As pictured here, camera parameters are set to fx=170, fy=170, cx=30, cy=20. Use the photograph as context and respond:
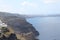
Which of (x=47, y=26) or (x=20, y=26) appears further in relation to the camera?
(x=47, y=26)

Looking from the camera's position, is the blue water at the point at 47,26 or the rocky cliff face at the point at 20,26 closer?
the rocky cliff face at the point at 20,26

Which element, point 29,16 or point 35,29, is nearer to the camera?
point 29,16

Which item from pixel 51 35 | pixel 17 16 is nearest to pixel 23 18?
pixel 17 16

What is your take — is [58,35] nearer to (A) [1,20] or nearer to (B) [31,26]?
(B) [31,26]
